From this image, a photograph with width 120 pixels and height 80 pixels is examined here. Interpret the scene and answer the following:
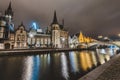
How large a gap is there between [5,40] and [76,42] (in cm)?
6224

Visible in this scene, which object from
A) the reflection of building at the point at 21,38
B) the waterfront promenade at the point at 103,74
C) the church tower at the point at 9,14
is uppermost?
the church tower at the point at 9,14

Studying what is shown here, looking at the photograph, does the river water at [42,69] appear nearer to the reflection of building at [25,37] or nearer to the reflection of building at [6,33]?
the reflection of building at [25,37]

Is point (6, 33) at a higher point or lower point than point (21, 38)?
higher

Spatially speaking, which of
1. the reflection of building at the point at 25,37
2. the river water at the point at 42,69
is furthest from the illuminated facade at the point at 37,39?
the river water at the point at 42,69

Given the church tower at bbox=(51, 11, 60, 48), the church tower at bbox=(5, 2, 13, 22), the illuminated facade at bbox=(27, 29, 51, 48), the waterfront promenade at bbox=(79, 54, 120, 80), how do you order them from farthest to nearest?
the church tower at bbox=(51, 11, 60, 48)
the church tower at bbox=(5, 2, 13, 22)
the illuminated facade at bbox=(27, 29, 51, 48)
the waterfront promenade at bbox=(79, 54, 120, 80)

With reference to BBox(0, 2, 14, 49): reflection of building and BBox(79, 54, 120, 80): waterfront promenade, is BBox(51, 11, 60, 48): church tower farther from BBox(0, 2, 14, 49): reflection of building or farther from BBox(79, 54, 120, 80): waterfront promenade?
BBox(79, 54, 120, 80): waterfront promenade

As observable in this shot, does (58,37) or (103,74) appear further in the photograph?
(58,37)

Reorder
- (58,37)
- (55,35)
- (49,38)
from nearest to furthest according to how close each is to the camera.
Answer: (49,38)
(55,35)
(58,37)

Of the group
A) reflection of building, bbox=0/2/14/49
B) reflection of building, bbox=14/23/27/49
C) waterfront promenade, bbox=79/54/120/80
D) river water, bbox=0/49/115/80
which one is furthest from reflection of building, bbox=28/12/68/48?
waterfront promenade, bbox=79/54/120/80

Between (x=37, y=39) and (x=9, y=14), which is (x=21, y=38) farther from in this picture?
(x=9, y=14)

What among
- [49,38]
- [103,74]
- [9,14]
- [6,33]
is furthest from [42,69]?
[9,14]

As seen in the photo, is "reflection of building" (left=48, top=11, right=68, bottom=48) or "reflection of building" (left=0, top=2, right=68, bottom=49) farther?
"reflection of building" (left=48, top=11, right=68, bottom=48)

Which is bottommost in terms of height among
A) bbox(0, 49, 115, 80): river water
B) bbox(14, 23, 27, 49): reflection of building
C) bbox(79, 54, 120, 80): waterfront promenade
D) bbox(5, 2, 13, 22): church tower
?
bbox(0, 49, 115, 80): river water

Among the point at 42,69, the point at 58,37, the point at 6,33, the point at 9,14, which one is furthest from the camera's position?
the point at 58,37
